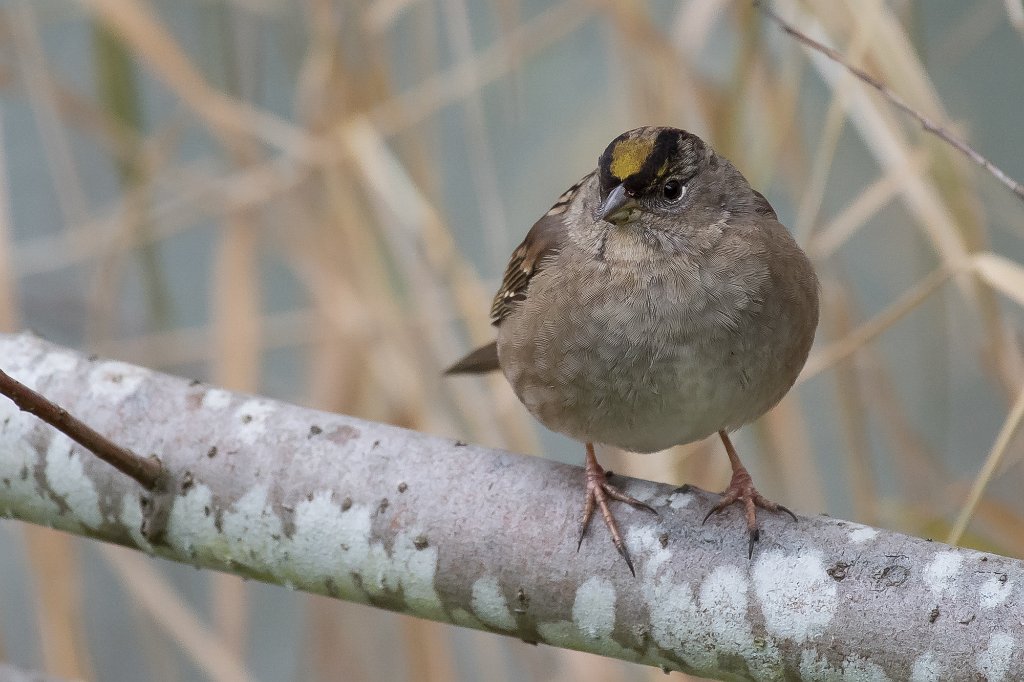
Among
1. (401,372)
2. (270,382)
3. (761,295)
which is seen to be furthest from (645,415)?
A: (270,382)

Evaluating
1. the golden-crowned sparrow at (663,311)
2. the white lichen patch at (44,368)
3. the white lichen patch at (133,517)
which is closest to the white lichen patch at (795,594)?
the golden-crowned sparrow at (663,311)

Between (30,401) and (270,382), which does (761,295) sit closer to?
(30,401)

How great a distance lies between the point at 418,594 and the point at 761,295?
79cm

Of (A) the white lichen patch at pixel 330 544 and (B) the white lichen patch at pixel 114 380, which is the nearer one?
(A) the white lichen patch at pixel 330 544

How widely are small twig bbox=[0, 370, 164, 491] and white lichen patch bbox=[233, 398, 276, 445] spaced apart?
0.14 meters

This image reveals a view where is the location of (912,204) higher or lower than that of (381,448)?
higher

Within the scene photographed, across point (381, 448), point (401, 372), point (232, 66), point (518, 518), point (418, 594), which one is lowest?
point (418, 594)

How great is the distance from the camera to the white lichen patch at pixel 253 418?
6.19ft

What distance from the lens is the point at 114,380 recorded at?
78.3 inches

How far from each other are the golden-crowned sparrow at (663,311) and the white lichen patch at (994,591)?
0.49 meters

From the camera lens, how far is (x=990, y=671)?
1.39 meters

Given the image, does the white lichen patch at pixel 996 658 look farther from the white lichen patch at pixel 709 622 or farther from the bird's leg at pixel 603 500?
the bird's leg at pixel 603 500

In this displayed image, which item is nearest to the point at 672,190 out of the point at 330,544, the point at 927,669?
the point at 330,544

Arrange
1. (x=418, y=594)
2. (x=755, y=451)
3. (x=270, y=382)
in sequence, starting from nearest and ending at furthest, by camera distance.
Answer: (x=418, y=594) < (x=755, y=451) < (x=270, y=382)
